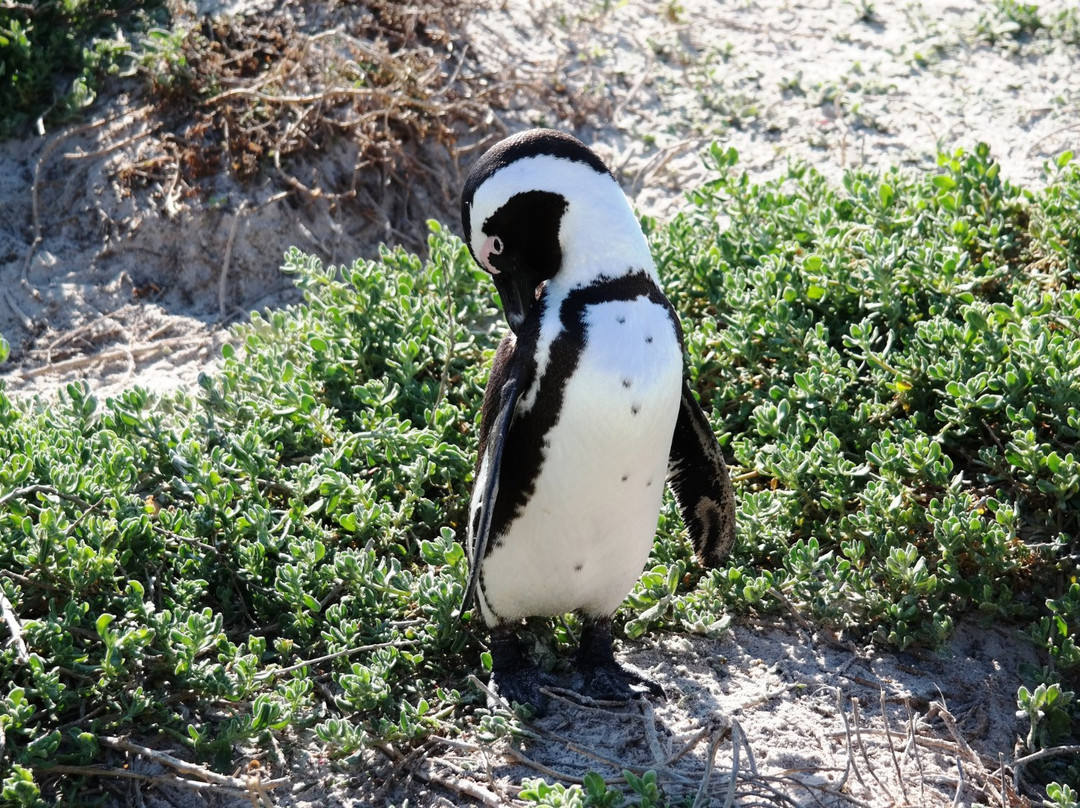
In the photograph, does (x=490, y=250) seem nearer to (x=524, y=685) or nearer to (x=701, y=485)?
(x=701, y=485)

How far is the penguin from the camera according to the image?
2.61 meters

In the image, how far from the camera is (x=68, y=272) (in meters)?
4.79

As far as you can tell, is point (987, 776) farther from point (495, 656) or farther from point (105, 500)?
point (105, 500)

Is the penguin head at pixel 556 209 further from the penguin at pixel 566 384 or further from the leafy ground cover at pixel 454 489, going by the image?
the leafy ground cover at pixel 454 489

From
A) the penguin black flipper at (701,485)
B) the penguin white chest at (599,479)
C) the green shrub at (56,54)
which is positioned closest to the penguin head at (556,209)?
the penguin white chest at (599,479)

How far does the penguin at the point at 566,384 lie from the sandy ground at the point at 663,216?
31 cm

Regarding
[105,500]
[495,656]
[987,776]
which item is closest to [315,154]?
[105,500]

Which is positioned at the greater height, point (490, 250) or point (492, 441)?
point (490, 250)

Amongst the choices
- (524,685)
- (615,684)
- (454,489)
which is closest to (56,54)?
(454,489)

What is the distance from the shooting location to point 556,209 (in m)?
2.65

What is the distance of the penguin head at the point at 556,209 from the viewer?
104 inches

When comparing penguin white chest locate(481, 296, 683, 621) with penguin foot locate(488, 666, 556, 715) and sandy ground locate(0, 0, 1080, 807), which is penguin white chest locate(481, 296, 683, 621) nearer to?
penguin foot locate(488, 666, 556, 715)

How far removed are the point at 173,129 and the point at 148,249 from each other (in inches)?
21.2

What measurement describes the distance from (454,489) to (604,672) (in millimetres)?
848
